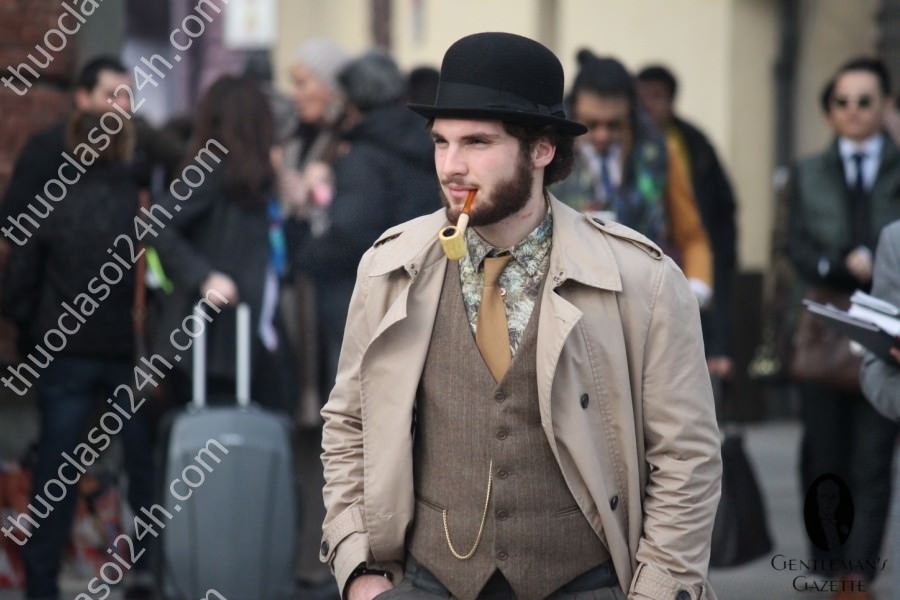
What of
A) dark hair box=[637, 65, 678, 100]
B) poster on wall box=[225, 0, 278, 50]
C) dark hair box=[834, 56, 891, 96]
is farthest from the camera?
poster on wall box=[225, 0, 278, 50]

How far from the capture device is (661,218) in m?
6.89

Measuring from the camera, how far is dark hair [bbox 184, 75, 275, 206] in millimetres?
6988

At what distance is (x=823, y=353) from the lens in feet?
23.5

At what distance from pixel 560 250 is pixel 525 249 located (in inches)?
3.4

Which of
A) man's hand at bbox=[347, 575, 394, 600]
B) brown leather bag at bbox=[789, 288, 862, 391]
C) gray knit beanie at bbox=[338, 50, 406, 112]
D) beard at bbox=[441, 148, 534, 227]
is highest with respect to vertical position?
beard at bbox=[441, 148, 534, 227]

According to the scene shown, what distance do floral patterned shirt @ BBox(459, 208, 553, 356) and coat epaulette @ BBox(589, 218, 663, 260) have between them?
4.7 inches

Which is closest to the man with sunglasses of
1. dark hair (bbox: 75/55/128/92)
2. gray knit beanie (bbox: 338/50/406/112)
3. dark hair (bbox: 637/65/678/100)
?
dark hair (bbox: 637/65/678/100)

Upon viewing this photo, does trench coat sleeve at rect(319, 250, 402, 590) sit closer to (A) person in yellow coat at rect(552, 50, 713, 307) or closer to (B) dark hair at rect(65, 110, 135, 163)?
(A) person in yellow coat at rect(552, 50, 713, 307)

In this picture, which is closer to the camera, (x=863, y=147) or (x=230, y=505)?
(x=230, y=505)

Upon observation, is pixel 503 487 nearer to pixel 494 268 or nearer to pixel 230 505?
pixel 494 268

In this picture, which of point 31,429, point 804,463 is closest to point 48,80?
point 31,429

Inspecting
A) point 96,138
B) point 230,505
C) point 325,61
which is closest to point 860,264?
point 230,505

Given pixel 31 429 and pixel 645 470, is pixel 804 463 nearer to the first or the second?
pixel 31 429

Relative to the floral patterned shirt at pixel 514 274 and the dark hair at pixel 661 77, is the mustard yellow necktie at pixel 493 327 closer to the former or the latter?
the floral patterned shirt at pixel 514 274
